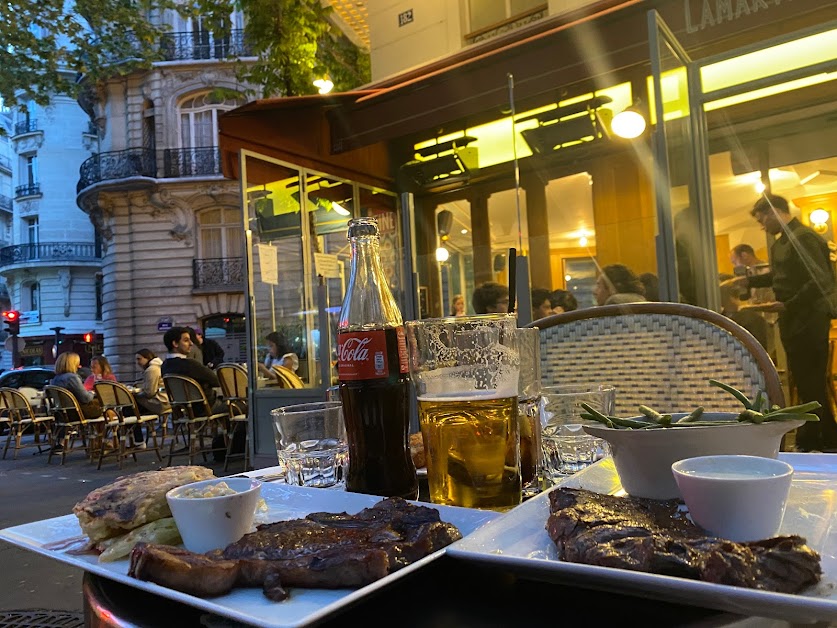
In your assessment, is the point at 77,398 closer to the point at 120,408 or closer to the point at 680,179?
the point at 120,408

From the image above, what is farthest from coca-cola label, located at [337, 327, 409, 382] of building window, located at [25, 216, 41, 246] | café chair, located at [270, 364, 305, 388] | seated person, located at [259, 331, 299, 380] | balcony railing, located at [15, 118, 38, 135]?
balcony railing, located at [15, 118, 38, 135]

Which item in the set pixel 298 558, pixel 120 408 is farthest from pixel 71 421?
pixel 298 558

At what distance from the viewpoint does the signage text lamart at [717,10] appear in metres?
4.34

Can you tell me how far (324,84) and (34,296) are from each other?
28178 mm

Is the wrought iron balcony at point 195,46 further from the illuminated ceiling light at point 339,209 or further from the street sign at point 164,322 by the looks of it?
the illuminated ceiling light at point 339,209

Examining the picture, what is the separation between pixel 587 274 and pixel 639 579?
558cm

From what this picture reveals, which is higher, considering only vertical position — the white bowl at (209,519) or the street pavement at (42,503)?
the white bowl at (209,519)

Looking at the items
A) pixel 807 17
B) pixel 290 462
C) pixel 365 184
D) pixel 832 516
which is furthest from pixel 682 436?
pixel 365 184

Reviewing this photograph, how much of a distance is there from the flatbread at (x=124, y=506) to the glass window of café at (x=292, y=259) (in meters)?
5.18

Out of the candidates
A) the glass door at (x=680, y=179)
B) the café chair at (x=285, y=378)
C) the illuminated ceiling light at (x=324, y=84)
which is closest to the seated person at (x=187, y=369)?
the café chair at (x=285, y=378)

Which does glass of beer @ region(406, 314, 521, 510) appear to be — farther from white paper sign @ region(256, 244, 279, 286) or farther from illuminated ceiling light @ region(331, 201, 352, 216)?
illuminated ceiling light @ region(331, 201, 352, 216)

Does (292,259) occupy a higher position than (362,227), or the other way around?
(292,259)

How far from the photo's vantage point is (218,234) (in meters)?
21.6

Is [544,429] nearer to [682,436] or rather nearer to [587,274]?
[682,436]
